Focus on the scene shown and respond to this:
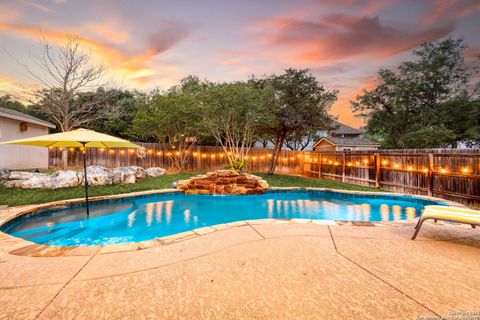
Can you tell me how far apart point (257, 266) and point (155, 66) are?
13.8 meters

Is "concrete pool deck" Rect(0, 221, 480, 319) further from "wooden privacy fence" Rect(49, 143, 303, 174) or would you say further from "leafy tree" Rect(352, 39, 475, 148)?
"leafy tree" Rect(352, 39, 475, 148)

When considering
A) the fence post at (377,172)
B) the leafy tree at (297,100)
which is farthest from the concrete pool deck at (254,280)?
the leafy tree at (297,100)

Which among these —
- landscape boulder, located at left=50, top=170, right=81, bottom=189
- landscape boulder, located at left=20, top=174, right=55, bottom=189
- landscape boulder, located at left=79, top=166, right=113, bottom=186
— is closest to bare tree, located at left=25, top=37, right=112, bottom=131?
landscape boulder, located at left=79, top=166, right=113, bottom=186

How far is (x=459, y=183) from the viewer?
7.56m

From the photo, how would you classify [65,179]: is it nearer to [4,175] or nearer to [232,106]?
[4,175]

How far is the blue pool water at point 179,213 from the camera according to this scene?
17.5 feet

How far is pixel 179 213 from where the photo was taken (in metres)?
7.41

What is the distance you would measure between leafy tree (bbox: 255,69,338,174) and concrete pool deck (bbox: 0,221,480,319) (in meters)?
10.7

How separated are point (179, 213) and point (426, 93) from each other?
943 inches

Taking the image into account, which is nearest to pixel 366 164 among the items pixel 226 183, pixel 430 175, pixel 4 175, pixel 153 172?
pixel 430 175

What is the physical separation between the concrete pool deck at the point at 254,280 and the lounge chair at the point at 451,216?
0.35m

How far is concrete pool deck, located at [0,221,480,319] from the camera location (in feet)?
6.07

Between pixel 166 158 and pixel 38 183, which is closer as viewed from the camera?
pixel 38 183

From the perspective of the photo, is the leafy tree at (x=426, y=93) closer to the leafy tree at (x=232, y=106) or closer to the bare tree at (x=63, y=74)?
the leafy tree at (x=232, y=106)
